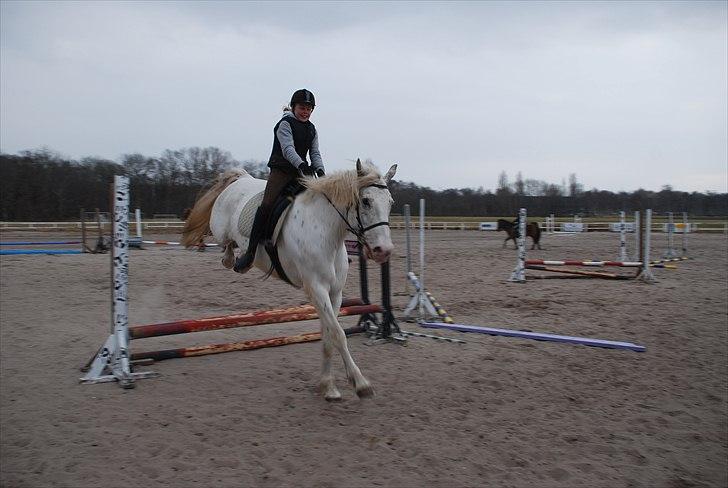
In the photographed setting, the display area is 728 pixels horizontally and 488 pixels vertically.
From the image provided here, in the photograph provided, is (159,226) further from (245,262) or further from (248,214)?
(245,262)

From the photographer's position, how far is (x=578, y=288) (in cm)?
1072

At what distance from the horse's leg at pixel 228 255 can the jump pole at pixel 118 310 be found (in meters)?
1.25

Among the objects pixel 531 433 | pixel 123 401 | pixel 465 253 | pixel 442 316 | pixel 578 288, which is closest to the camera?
pixel 531 433

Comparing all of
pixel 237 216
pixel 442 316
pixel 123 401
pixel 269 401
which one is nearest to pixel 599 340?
pixel 442 316

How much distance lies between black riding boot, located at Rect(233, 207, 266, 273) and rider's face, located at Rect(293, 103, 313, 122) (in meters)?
1.04

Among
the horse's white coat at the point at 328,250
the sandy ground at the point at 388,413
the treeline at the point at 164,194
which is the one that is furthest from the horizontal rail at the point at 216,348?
the treeline at the point at 164,194

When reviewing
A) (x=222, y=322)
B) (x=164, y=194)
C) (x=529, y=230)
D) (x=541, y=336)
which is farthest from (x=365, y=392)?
(x=164, y=194)

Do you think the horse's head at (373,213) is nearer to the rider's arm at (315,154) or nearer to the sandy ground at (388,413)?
the rider's arm at (315,154)

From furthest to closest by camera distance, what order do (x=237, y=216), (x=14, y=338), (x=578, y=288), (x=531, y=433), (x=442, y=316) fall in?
(x=578, y=288)
(x=442, y=316)
(x=14, y=338)
(x=237, y=216)
(x=531, y=433)

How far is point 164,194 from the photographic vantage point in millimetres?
32000

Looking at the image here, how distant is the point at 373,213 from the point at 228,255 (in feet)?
8.20

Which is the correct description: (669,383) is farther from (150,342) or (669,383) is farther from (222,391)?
(150,342)

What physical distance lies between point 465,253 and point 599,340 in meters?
13.4

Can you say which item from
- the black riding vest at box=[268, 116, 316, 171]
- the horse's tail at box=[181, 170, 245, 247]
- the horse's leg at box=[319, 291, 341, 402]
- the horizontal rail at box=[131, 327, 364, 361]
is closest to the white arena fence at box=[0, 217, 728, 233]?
the horse's tail at box=[181, 170, 245, 247]
